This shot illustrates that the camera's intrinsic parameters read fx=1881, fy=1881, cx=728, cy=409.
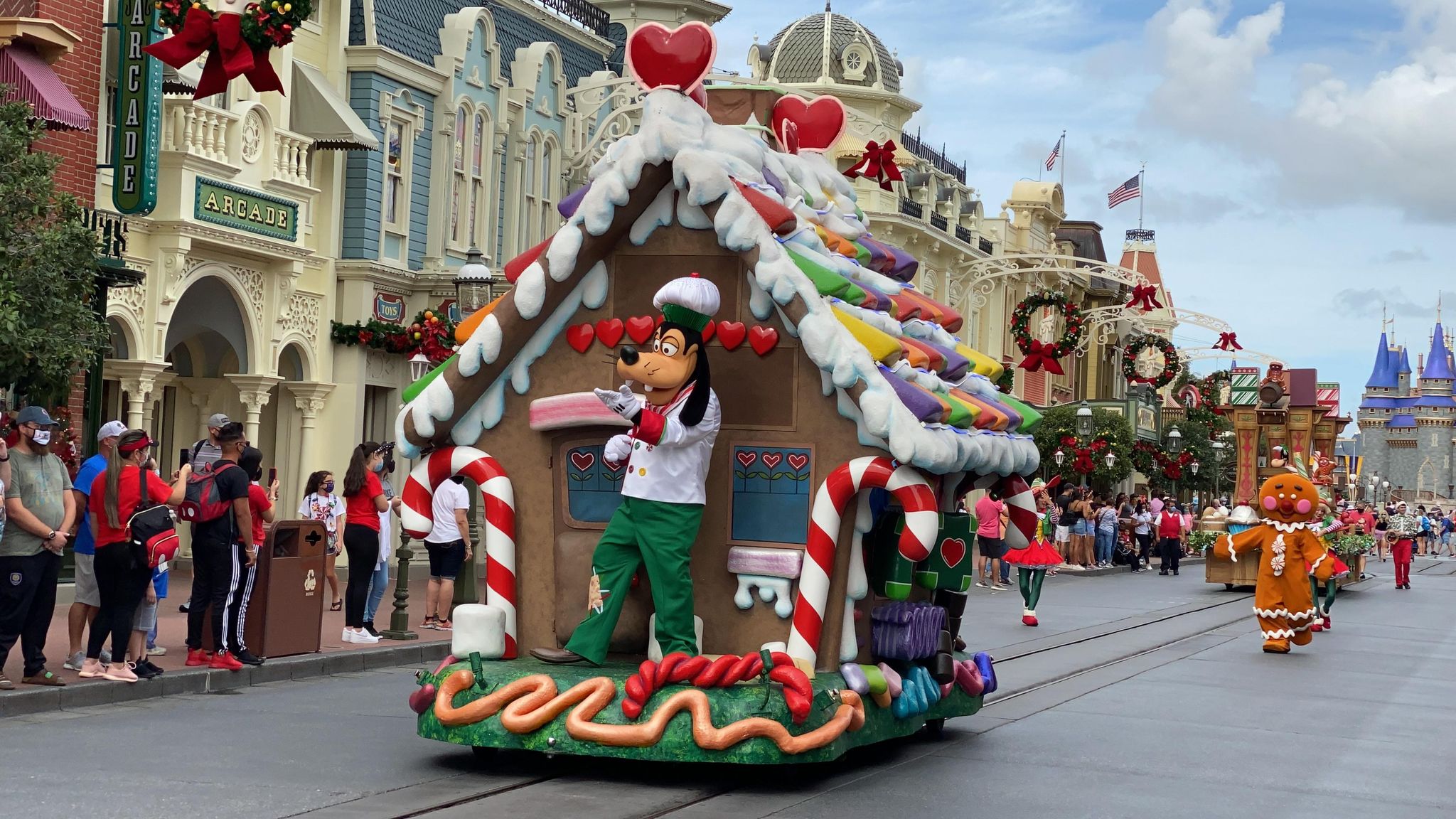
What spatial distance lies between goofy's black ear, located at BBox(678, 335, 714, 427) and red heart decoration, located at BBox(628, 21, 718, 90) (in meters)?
1.48

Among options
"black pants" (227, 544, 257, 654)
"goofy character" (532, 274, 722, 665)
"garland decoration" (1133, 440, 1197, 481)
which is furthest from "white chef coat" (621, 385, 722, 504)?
"garland decoration" (1133, 440, 1197, 481)

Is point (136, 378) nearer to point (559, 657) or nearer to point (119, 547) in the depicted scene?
point (119, 547)

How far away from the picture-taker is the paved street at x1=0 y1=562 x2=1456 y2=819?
828 centimetres

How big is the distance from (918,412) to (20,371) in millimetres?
9167

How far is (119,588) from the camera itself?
38.3 ft

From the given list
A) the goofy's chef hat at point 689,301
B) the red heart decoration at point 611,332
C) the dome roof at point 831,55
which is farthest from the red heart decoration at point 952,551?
the dome roof at point 831,55

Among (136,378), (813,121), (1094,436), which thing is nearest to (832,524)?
(813,121)

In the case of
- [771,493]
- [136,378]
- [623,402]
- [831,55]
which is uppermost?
[831,55]

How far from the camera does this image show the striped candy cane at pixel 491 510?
9516 millimetres

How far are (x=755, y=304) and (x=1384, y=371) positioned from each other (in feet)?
625

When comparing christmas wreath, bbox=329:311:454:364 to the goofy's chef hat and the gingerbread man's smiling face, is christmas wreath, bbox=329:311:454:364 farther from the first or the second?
the goofy's chef hat

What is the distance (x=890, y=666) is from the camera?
9.71 metres

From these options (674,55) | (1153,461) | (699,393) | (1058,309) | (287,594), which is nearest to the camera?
(699,393)

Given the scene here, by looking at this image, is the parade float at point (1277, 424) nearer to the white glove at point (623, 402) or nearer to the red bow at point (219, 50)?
the red bow at point (219, 50)
